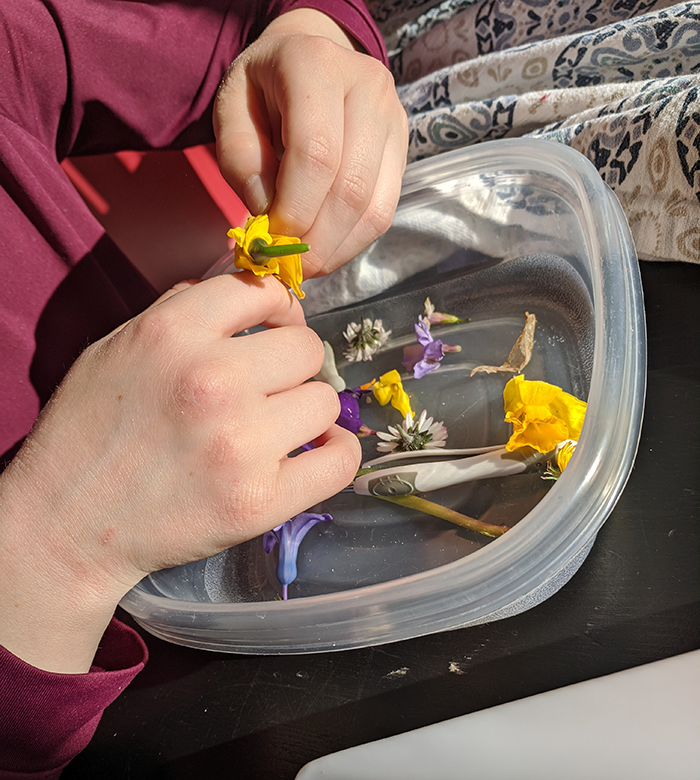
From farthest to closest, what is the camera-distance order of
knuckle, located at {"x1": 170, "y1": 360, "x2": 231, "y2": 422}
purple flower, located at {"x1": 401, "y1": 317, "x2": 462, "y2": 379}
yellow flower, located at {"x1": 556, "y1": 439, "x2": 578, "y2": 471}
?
purple flower, located at {"x1": 401, "y1": 317, "x2": 462, "y2": 379} → yellow flower, located at {"x1": 556, "y1": 439, "x2": 578, "y2": 471} → knuckle, located at {"x1": 170, "y1": 360, "x2": 231, "y2": 422}

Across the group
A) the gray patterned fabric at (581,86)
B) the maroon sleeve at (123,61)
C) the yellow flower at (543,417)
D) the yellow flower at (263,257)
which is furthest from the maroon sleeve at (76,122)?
the yellow flower at (543,417)

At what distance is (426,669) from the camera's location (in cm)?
38

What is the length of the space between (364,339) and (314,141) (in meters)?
0.26

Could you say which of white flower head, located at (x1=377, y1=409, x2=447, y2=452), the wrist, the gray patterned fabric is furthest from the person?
the gray patterned fabric

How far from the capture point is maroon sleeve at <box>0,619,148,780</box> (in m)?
0.31

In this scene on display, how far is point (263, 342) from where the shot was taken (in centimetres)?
34

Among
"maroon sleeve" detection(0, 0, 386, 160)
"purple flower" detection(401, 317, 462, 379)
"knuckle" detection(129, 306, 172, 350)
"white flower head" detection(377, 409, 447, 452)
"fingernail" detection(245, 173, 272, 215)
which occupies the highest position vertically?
"maroon sleeve" detection(0, 0, 386, 160)

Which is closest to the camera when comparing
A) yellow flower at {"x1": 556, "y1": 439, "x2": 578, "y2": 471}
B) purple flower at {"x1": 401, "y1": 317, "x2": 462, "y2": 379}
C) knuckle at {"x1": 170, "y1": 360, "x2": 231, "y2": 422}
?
knuckle at {"x1": 170, "y1": 360, "x2": 231, "y2": 422}

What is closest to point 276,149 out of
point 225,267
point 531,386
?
point 225,267

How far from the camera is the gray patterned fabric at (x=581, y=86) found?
18.4 inches

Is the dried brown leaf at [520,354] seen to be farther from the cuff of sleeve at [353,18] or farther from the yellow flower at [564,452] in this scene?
the cuff of sleeve at [353,18]

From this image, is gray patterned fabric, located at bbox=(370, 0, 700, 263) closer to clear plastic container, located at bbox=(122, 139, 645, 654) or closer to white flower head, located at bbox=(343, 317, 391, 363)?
clear plastic container, located at bbox=(122, 139, 645, 654)

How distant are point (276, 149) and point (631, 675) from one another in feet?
1.39

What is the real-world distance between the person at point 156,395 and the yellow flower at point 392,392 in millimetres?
122
